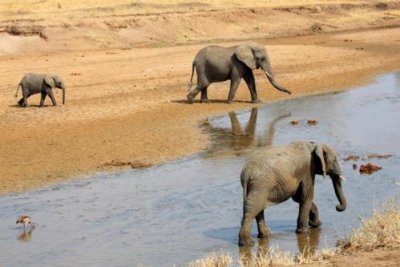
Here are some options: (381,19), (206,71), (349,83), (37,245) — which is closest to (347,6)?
(381,19)

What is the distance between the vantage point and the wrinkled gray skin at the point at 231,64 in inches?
877

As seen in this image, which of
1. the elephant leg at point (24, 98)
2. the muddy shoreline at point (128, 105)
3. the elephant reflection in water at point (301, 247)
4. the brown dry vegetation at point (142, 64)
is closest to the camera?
the elephant reflection in water at point (301, 247)

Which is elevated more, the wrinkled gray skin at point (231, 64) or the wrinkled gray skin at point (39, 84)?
the wrinkled gray skin at point (231, 64)

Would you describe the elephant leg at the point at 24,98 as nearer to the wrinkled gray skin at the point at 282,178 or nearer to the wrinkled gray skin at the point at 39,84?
the wrinkled gray skin at the point at 39,84

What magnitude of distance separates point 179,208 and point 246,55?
923 cm

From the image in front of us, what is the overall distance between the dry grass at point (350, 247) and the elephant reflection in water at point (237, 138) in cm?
706

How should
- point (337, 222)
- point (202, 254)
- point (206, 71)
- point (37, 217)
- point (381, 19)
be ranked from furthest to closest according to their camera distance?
point (381, 19), point (206, 71), point (37, 217), point (337, 222), point (202, 254)

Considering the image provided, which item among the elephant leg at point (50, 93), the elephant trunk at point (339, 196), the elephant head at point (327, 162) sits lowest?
the elephant leg at point (50, 93)

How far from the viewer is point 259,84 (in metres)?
26.4

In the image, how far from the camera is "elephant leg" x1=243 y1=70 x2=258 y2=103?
22656 mm

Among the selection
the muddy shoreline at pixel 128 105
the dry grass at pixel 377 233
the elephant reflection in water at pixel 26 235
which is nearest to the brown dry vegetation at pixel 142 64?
the muddy shoreline at pixel 128 105

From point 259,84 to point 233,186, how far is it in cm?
1192

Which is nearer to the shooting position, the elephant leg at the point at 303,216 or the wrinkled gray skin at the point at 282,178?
the wrinkled gray skin at the point at 282,178

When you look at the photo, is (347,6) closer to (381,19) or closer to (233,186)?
(381,19)
